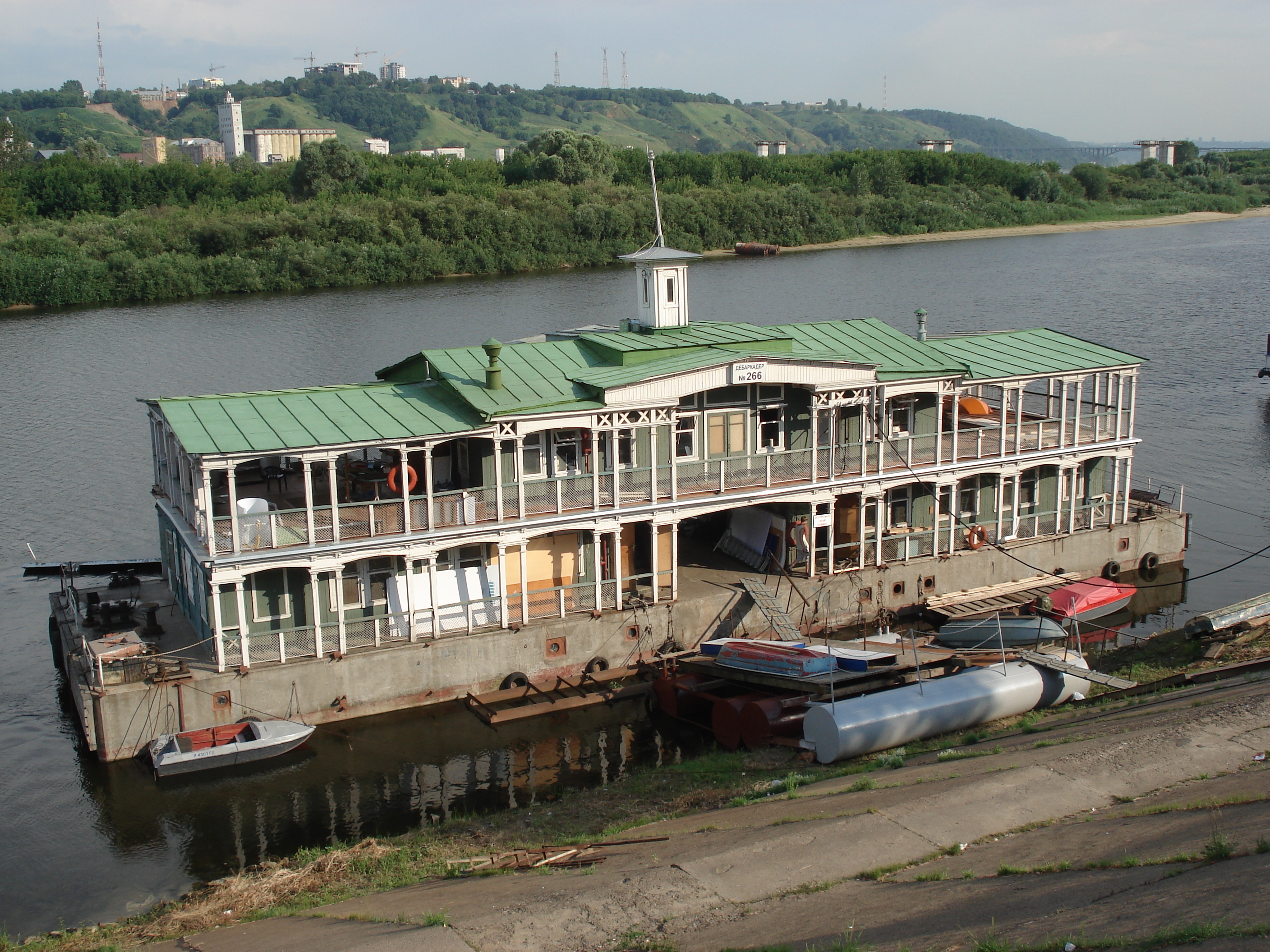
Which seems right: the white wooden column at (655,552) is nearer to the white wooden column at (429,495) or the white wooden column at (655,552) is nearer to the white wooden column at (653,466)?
the white wooden column at (653,466)

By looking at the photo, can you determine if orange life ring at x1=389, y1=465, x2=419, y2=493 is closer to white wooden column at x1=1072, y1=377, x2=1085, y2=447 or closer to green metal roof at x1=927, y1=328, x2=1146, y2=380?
green metal roof at x1=927, y1=328, x2=1146, y2=380

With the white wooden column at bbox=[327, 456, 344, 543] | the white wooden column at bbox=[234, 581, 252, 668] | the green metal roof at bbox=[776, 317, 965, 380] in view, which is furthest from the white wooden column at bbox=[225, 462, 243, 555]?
the green metal roof at bbox=[776, 317, 965, 380]

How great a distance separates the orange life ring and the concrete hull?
4.13 m

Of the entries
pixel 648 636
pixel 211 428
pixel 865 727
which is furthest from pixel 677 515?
pixel 211 428

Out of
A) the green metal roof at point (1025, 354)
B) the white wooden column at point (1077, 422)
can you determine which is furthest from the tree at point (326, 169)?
the white wooden column at point (1077, 422)

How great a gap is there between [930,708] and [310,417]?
1704cm

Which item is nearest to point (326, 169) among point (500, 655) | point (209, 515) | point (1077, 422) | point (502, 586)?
point (1077, 422)

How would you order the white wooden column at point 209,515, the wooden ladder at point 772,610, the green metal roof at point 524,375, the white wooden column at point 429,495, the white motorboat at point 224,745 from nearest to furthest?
the white motorboat at point 224,745 → the white wooden column at point 209,515 → the white wooden column at point 429,495 → the green metal roof at point 524,375 → the wooden ladder at point 772,610

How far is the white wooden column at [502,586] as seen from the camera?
109ft

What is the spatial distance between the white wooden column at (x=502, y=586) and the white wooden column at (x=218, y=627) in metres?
7.12

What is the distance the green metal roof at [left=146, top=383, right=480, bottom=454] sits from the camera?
30.1 metres

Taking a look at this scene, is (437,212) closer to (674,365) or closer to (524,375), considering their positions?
(524,375)

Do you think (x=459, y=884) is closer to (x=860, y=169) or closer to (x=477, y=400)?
(x=477, y=400)

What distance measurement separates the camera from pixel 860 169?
155 m
